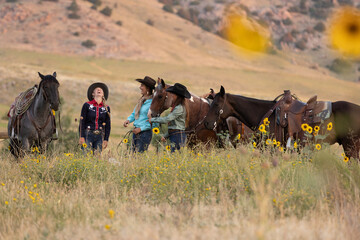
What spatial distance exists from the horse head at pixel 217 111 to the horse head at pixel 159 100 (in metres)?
0.76

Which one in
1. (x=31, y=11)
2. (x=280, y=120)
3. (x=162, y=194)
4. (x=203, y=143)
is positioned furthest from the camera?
(x=31, y=11)

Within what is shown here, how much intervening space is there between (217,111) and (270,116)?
3.20ft

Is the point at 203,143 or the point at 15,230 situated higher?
the point at 203,143

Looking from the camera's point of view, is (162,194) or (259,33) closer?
(162,194)

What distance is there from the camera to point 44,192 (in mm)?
7059

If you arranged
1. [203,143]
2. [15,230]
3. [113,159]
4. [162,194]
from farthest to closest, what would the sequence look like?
[203,143], [113,159], [162,194], [15,230]

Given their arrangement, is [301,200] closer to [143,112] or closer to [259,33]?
[143,112]

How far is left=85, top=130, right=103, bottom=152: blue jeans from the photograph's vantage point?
31.5ft

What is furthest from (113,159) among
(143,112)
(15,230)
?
(15,230)

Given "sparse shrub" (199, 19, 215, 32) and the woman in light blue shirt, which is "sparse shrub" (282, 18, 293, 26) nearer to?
"sparse shrub" (199, 19, 215, 32)

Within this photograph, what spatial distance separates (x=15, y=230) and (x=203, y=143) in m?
4.86

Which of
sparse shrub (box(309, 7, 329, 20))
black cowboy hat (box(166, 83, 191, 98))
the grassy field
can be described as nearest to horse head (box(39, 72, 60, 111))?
the grassy field

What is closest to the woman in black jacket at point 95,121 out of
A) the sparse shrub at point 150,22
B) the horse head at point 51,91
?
the horse head at point 51,91

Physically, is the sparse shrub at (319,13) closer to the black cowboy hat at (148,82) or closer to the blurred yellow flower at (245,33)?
the blurred yellow flower at (245,33)
